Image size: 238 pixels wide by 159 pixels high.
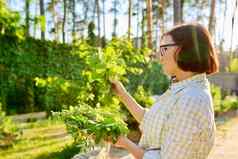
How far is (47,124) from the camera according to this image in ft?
37.9

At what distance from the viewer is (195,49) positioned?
2.21 m

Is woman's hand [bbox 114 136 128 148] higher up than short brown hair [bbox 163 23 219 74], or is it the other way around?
short brown hair [bbox 163 23 219 74]

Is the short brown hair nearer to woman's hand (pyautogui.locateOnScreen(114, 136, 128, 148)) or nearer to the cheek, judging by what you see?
the cheek

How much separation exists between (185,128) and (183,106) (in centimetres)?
11

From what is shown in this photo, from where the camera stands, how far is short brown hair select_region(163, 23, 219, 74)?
7.24ft

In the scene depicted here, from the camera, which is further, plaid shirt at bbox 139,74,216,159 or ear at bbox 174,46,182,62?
ear at bbox 174,46,182,62

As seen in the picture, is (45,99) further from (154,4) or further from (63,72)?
(154,4)

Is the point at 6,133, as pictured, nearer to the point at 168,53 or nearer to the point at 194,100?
the point at 168,53

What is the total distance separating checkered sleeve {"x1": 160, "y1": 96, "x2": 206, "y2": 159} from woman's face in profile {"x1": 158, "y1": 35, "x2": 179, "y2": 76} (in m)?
0.21

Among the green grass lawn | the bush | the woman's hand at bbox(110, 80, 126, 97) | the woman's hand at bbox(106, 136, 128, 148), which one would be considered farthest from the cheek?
the bush

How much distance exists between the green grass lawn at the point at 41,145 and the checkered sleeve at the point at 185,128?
4.68 metres

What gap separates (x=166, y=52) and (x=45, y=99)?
11.5m

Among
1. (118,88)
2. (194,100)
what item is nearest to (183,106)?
(194,100)

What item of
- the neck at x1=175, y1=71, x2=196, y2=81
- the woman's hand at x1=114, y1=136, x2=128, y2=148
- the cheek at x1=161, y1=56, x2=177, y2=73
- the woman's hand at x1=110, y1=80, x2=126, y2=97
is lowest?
the woman's hand at x1=114, y1=136, x2=128, y2=148
